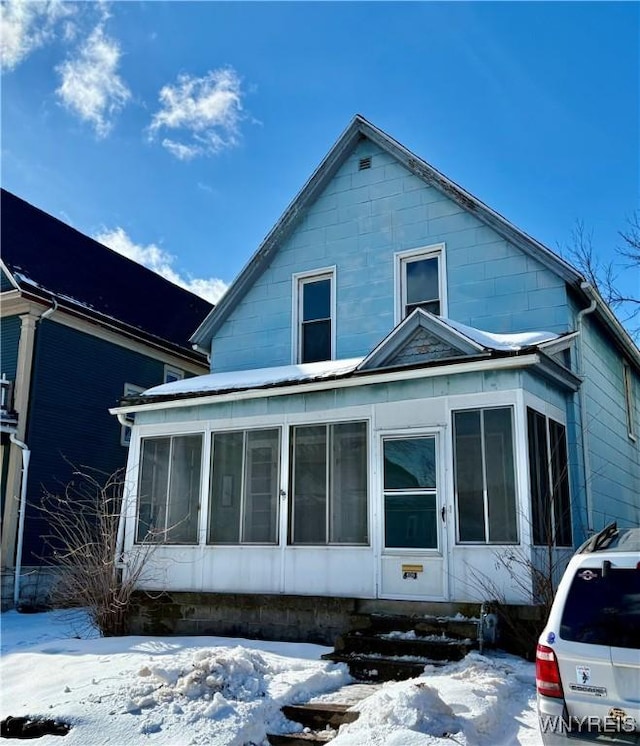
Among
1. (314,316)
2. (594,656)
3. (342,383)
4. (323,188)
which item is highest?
(323,188)

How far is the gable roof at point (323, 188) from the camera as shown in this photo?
35.5ft

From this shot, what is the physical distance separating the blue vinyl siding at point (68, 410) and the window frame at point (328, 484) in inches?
225

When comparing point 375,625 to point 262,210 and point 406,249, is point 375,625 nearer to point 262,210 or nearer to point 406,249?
point 406,249

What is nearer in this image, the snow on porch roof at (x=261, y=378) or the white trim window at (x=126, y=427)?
the snow on porch roof at (x=261, y=378)

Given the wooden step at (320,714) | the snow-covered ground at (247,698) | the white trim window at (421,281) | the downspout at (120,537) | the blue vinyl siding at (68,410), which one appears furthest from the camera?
the blue vinyl siding at (68,410)

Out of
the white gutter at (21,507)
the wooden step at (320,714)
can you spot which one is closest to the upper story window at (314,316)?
the white gutter at (21,507)

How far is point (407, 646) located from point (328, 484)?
9.04ft

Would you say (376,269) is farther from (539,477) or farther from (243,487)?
(539,477)

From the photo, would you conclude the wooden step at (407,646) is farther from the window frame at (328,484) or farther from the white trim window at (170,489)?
the white trim window at (170,489)

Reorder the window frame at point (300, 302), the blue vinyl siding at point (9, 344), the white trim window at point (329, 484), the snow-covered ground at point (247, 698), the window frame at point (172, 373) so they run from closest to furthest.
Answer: the snow-covered ground at point (247, 698) < the white trim window at point (329, 484) < the window frame at point (300, 302) < the blue vinyl siding at point (9, 344) < the window frame at point (172, 373)

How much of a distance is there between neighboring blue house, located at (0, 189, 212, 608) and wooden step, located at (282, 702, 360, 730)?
9.20m

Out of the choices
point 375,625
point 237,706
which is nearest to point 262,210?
point 375,625

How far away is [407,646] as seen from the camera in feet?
25.2

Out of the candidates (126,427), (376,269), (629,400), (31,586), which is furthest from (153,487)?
(629,400)
